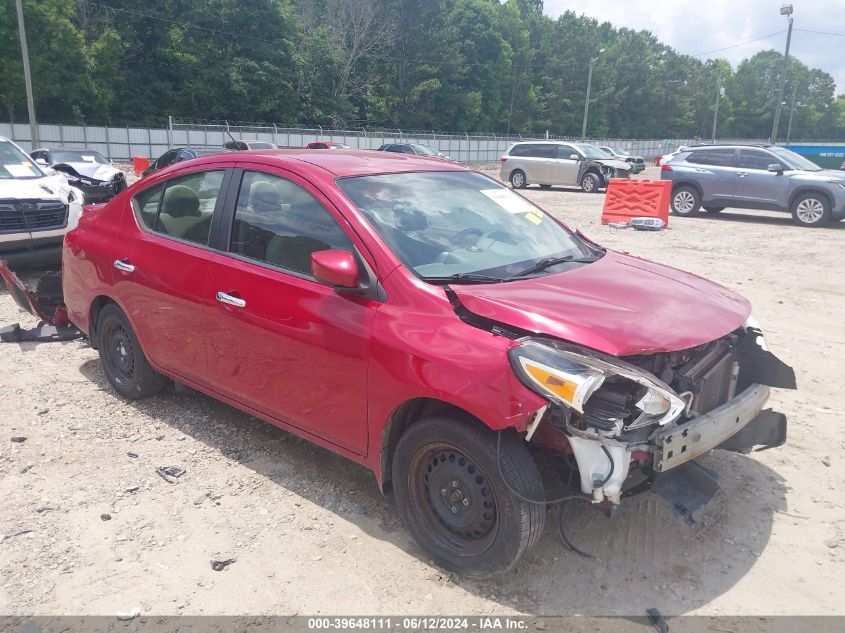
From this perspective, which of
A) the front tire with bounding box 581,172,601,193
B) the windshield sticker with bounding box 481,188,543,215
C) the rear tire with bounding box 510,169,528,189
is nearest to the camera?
the windshield sticker with bounding box 481,188,543,215

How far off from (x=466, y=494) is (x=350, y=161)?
202 centimetres

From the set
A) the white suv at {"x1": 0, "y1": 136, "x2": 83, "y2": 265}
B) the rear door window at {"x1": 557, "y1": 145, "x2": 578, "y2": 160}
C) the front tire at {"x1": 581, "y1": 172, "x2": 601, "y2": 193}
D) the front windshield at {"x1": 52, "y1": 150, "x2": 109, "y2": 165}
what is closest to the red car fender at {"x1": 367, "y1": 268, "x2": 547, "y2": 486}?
the white suv at {"x1": 0, "y1": 136, "x2": 83, "y2": 265}

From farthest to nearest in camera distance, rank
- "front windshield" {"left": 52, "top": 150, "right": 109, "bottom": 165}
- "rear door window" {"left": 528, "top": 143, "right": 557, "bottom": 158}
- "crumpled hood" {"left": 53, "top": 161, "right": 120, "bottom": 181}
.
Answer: "rear door window" {"left": 528, "top": 143, "right": 557, "bottom": 158} < "front windshield" {"left": 52, "top": 150, "right": 109, "bottom": 165} < "crumpled hood" {"left": 53, "top": 161, "right": 120, "bottom": 181}

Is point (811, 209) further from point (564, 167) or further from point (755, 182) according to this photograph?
point (564, 167)

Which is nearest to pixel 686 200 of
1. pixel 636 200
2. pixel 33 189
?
pixel 636 200

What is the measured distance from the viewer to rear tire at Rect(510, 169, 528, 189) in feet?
86.5

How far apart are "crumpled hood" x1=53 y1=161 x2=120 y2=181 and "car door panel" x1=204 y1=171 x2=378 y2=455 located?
48.0 ft

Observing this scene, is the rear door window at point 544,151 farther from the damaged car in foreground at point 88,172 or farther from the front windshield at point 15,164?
the front windshield at point 15,164

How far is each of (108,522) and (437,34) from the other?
73491 mm

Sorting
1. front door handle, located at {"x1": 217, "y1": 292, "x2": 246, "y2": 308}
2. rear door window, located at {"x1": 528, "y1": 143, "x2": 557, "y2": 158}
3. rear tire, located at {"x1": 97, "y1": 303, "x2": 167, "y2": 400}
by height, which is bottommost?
rear tire, located at {"x1": 97, "y1": 303, "x2": 167, "y2": 400}

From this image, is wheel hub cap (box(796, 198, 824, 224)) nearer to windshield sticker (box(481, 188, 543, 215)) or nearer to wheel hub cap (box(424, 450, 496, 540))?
windshield sticker (box(481, 188, 543, 215))

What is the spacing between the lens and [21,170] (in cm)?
914

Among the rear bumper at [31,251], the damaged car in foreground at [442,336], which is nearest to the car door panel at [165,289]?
the damaged car in foreground at [442,336]

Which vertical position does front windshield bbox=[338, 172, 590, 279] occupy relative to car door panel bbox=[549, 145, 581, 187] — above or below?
above
